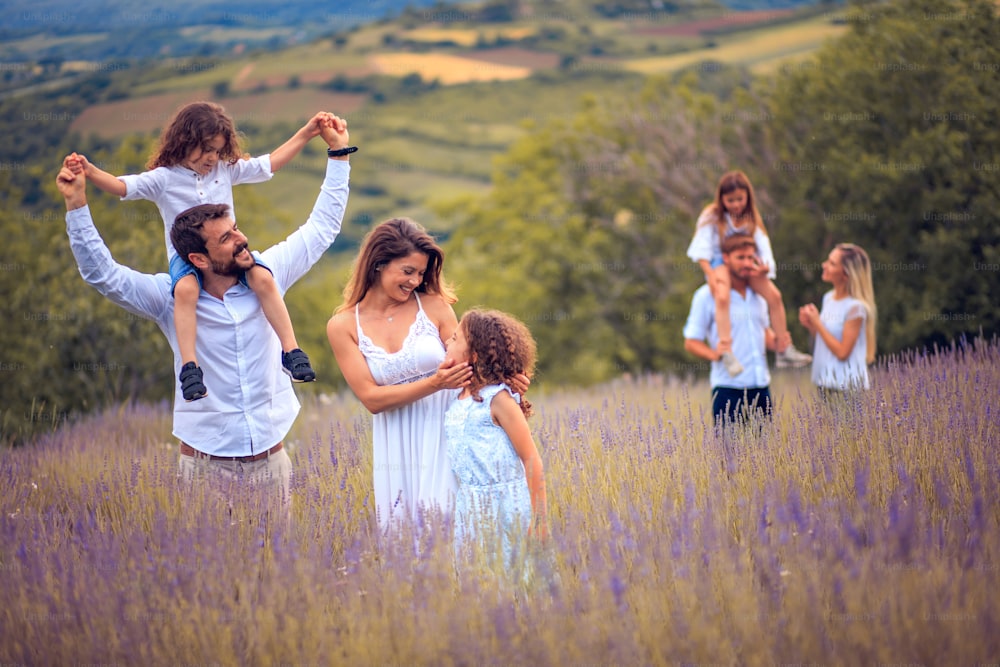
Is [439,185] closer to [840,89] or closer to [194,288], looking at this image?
[840,89]

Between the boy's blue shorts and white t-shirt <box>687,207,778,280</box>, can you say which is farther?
white t-shirt <box>687,207,778,280</box>

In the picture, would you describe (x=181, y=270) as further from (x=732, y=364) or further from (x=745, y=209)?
(x=745, y=209)

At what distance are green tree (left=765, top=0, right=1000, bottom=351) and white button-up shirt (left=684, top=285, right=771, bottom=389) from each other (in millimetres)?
8942

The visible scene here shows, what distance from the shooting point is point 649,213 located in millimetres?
28438

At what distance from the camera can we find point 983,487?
386 cm

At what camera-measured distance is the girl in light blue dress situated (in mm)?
3686

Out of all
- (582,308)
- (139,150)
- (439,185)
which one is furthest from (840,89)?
(439,185)

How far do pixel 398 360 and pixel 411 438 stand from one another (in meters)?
0.33

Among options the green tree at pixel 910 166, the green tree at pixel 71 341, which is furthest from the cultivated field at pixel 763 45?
the green tree at pixel 71 341

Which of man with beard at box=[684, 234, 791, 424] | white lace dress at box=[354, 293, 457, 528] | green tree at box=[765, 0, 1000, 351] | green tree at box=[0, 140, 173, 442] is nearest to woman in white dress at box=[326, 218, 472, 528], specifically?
white lace dress at box=[354, 293, 457, 528]

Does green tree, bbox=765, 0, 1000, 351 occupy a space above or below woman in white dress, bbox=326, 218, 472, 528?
above

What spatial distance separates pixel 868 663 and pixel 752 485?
1.31 m

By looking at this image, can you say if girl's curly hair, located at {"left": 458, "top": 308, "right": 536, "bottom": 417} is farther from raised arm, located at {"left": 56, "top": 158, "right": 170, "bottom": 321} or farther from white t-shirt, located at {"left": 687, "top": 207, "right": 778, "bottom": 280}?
white t-shirt, located at {"left": 687, "top": 207, "right": 778, "bottom": 280}

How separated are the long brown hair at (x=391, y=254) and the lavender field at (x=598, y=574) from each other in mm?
943
